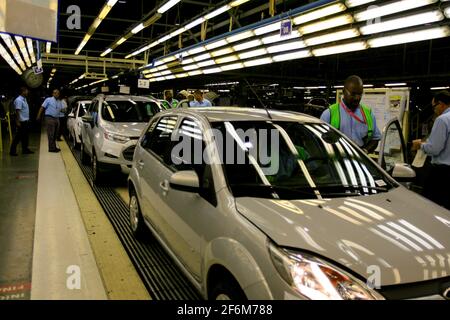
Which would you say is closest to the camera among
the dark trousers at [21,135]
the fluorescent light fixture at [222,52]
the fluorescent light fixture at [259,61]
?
the fluorescent light fixture at [259,61]

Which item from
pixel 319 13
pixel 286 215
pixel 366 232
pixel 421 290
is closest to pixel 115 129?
pixel 319 13

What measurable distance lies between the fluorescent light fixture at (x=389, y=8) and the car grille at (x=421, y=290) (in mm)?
3749

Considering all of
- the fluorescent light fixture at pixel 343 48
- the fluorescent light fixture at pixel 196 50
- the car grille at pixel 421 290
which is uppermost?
the fluorescent light fixture at pixel 196 50

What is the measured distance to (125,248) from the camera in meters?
4.51

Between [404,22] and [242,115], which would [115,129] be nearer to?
[242,115]

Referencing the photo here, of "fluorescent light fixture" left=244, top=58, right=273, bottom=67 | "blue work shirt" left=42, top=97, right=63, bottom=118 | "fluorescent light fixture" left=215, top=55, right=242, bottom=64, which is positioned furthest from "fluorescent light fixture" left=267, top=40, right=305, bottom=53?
"blue work shirt" left=42, top=97, right=63, bottom=118

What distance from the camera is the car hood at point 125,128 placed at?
7297mm

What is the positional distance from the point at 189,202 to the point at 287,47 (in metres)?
5.75

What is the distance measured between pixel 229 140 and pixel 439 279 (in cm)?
164

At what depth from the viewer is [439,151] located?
434 cm

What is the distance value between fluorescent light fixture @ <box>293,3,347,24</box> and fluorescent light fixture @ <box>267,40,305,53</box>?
849 millimetres

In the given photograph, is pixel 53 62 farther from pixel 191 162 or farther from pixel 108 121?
pixel 191 162

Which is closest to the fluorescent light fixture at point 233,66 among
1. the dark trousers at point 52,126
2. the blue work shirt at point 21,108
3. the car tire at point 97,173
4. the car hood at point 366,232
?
the car tire at point 97,173

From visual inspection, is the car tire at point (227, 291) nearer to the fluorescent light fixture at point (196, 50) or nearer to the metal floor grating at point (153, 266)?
the metal floor grating at point (153, 266)
